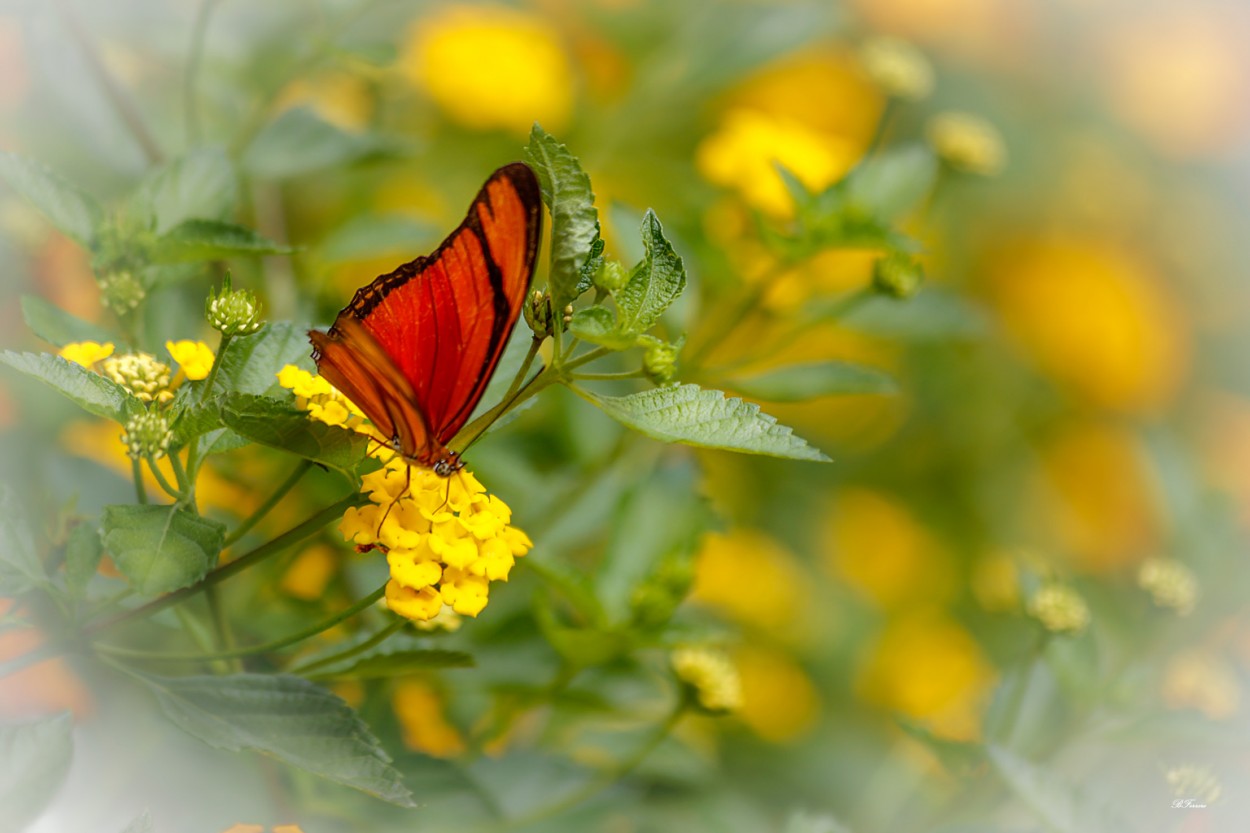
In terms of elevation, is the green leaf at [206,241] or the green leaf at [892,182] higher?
the green leaf at [892,182]

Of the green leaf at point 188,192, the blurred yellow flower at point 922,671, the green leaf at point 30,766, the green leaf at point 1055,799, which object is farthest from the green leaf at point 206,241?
the blurred yellow flower at point 922,671

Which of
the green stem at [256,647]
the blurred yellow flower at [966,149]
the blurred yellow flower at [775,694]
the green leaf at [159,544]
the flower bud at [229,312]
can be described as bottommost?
the blurred yellow flower at [775,694]

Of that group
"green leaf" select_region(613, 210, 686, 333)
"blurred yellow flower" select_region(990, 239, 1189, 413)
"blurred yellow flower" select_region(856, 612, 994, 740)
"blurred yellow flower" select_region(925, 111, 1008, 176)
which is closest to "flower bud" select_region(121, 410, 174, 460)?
"green leaf" select_region(613, 210, 686, 333)

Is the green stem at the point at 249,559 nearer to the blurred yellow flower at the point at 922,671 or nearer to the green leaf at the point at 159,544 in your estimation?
the green leaf at the point at 159,544

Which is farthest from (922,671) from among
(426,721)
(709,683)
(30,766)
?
(30,766)

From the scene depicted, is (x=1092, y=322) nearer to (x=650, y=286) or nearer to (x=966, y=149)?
(x=966, y=149)

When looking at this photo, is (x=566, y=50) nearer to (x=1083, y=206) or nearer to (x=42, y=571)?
(x=1083, y=206)
